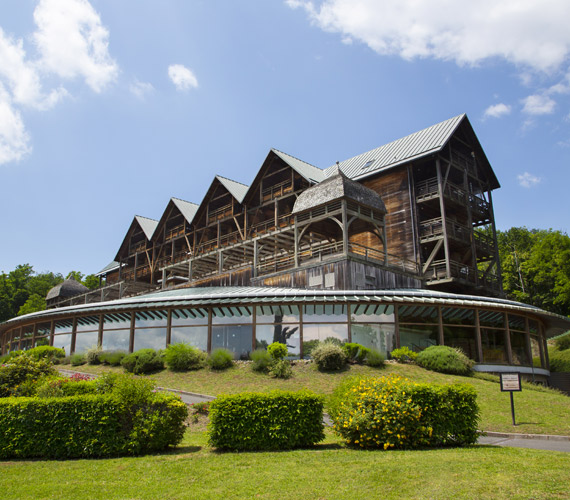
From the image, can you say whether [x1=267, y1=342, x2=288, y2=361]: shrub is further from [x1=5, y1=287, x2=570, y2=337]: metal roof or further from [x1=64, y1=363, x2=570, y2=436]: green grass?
[x1=5, y1=287, x2=570, y2=337]: metal roof

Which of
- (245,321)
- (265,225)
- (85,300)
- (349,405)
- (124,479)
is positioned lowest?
(124,479)

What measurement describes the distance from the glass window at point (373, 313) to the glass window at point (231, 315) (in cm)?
531

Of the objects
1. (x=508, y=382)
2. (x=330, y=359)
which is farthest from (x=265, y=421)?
(x=330, y=359)

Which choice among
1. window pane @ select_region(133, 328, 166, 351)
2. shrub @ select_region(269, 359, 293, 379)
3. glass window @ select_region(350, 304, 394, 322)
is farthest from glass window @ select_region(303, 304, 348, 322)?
window pane @ select_region(133, 328, 166, 351)

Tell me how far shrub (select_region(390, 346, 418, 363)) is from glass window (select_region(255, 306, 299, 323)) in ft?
16.2

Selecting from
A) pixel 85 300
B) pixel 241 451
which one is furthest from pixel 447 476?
pixel 85 300

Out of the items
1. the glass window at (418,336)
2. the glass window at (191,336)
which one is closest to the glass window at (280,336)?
the glass window at (191,336)

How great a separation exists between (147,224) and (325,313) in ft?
123

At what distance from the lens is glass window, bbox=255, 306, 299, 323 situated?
25.2 m

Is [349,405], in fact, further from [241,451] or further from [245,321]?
[245,321]

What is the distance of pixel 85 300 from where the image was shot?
190 feet

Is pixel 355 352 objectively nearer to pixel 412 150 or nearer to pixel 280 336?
pixel 280 336

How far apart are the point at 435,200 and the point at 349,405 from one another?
27.6 m

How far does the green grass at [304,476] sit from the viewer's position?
7691 mm
